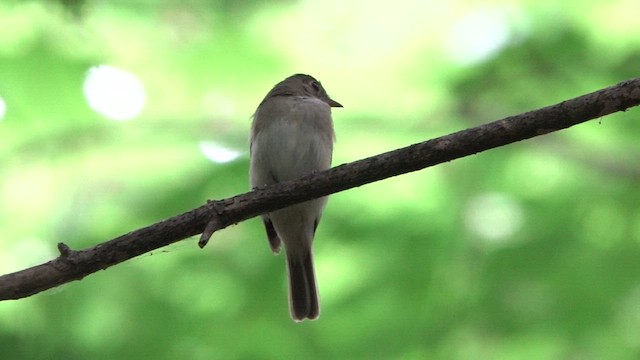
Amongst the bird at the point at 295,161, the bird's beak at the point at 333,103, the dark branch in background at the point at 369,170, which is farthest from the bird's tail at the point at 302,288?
the dark branch in background at the point at 369,170

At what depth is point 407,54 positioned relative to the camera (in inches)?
278

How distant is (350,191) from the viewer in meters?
6.84

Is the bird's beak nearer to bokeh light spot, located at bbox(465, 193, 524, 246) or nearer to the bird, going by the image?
the bird

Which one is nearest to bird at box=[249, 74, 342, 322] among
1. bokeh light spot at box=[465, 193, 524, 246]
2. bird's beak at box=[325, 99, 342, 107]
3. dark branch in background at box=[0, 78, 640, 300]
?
bird's beak at box=[325, 99, 342, 107]

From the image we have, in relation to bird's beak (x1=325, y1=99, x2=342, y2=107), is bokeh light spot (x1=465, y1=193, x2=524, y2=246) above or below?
below

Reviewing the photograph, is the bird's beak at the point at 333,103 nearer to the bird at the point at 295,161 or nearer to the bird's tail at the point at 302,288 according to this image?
the bird at the point at 295,161

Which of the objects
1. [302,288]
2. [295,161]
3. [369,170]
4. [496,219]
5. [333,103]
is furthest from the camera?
[333,103]

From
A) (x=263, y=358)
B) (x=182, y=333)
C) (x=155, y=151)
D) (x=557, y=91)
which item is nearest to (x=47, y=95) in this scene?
(x=155, y=151)

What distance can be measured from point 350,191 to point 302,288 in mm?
821

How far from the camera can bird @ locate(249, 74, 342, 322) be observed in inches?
244

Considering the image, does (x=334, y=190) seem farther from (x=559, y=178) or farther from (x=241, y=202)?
(x=559, y=178)

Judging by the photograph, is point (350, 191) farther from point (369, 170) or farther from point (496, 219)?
point (369, 170)

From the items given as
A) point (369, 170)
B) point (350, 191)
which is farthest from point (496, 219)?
point (369, 170)

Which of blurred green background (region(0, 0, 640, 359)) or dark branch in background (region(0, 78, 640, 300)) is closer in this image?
dark branch in background (region(0, 78, 640, 300))
